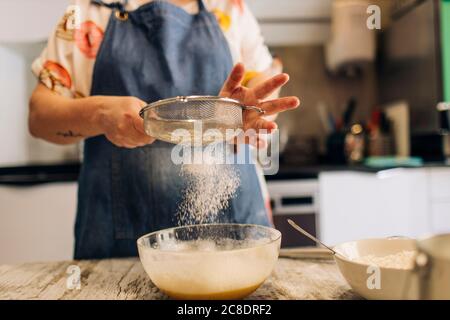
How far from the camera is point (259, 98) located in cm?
61

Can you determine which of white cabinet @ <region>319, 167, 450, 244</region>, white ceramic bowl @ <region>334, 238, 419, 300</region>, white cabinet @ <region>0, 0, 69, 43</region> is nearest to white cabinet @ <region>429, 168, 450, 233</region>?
white cabinet @ <region>319, 167, 450, 244</region>

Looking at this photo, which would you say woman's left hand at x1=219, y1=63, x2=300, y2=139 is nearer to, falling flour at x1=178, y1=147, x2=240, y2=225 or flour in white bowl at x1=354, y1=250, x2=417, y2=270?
falling flour at x1=178, y1=147, x2=240, y2=225

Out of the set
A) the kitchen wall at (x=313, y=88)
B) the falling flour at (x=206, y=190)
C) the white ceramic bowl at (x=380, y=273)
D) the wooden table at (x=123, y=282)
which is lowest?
the wooden table at (x=123, y=282)

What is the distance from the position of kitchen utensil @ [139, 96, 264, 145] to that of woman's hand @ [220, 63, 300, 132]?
0.7 inches

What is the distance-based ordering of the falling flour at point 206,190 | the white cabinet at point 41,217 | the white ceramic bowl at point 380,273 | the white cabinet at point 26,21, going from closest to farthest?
the white ceramic bowl at point 380,273
the falling flour at point 206,190
the white cabinet at point 26,21
the white cabinet at point 41,217

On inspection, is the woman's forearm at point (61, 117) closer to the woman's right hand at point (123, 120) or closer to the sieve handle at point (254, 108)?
the woman's right hand at point (123, 120)

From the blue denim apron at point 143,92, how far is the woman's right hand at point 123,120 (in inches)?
5.7

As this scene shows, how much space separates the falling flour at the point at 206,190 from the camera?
2.12ft

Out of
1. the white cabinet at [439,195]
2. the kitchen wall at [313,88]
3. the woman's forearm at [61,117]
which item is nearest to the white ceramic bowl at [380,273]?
the woman's forearm at [61,117]

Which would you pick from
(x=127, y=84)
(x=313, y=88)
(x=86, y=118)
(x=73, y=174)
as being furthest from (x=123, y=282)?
(x=313, y=88)

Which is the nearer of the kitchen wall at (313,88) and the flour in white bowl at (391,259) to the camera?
the flour in white bowl at (391,259)

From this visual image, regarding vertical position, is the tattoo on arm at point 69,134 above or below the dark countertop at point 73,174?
above

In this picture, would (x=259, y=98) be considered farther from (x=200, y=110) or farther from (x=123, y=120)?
(x=123, y=120)

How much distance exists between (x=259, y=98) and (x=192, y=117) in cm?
11
